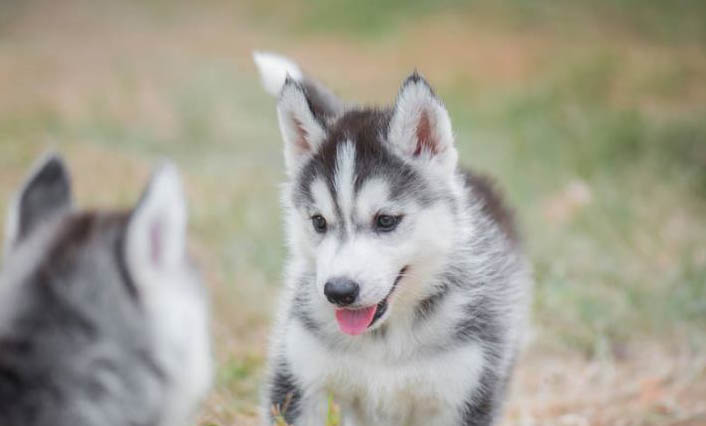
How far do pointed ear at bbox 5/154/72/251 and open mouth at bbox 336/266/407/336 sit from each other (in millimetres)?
1230

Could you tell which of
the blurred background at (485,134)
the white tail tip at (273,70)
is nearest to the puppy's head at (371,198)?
the white tail tip at (273,70)

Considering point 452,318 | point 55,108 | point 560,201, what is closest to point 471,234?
point 452,318

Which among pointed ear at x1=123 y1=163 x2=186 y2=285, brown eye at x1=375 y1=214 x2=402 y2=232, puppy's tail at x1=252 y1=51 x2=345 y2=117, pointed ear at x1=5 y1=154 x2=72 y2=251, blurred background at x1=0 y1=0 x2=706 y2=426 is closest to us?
pointed ear at x1=123 y1=163 x2=186 y2=285

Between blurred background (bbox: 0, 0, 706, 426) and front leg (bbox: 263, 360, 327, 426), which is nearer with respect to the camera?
front leg (bbox: 263, 360, 327, 426)

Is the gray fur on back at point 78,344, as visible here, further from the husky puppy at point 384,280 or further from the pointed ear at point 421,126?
the pointed ear at point 421,126

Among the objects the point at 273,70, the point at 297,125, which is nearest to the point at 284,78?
the point at 273,70

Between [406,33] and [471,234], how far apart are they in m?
10.2

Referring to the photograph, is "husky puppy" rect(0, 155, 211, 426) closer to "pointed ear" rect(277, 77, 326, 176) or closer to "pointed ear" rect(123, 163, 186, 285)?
"pointed ear" rect(123, 163, 186, 285)

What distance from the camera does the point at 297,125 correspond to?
421cm

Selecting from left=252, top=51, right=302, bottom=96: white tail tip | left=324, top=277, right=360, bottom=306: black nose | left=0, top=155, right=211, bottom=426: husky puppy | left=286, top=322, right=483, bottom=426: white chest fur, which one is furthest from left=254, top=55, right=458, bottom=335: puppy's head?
left=0, top=155, right=211, bottom=426: husky puppy

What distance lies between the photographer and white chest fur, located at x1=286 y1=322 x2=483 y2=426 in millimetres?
3801

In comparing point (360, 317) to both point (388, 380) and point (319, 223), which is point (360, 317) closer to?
point (388, 380)

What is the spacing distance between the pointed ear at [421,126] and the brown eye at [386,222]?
33 centimetres

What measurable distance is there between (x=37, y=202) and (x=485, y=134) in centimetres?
857
